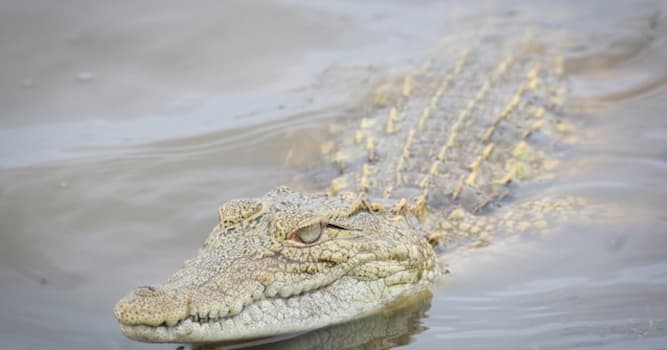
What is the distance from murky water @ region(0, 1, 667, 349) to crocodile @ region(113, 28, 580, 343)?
201 millimetres

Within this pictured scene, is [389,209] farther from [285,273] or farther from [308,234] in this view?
[285,273]

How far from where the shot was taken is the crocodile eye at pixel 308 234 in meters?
4.02

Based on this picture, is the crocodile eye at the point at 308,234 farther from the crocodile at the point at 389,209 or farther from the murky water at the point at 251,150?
the murky water at the point at 251,150

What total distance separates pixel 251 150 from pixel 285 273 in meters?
2.78

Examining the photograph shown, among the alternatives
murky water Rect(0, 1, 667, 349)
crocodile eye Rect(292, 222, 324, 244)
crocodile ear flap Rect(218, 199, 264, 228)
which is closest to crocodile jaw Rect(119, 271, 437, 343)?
murky water Rect(0, 1, 667, 349)

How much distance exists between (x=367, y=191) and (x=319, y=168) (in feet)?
3.38

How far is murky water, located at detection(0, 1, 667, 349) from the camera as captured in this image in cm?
435

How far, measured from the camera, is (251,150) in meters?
6.55

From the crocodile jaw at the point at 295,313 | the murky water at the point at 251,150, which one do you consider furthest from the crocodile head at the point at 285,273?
the murky water at the point at 251,150

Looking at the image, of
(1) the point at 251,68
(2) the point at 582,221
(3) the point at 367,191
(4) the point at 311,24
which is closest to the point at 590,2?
(4) the point at 311,24

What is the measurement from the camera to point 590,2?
9.01 m

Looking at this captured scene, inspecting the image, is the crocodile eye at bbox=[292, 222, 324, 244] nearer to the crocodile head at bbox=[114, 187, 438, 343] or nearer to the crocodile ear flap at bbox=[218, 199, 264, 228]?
the crocodile head at bbox=[114, 187, 438, 343]

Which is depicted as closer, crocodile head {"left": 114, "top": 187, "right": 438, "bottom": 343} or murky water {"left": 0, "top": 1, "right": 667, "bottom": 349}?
crocodile head {"left": 114, "top": 187, "right": 438, "bottom": 343}

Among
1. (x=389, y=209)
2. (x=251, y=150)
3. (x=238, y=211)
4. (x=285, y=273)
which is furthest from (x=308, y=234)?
(x=251, y=150)
